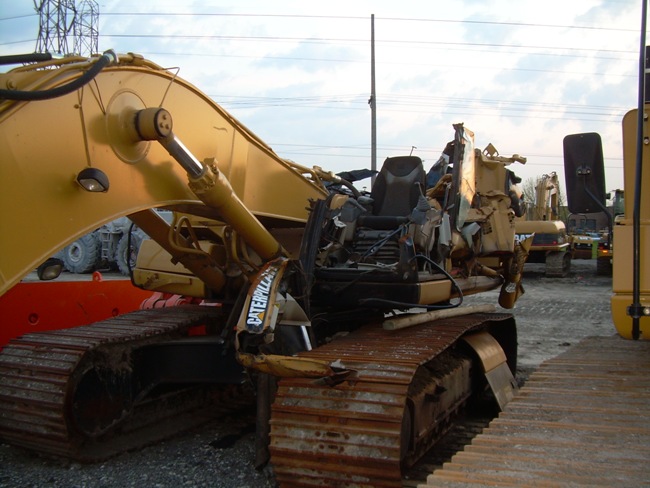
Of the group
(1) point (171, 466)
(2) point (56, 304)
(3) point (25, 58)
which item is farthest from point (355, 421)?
(2) point (56, 304)

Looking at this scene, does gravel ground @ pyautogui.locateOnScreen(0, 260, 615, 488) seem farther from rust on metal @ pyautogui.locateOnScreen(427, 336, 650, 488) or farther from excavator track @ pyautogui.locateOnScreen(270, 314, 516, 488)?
rust on metal @ pyautogui.locateOnScreen(427, 336, 650, 488)

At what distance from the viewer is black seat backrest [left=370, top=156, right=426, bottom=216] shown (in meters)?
6.08

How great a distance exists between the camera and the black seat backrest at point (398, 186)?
6082mm

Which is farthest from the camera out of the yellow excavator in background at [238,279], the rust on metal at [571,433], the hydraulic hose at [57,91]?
the yellow excavator in background at [238,279]

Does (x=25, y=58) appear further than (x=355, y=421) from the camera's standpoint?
No

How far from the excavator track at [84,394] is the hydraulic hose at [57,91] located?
2.41 metres

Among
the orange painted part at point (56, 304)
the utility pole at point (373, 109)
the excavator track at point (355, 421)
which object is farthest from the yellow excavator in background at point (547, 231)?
the excavator track at point (355, 421)

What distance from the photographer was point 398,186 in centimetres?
616

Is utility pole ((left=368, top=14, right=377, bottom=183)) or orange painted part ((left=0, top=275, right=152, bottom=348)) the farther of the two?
utility pole ((left=368, top=14, right=377, bottom=183))

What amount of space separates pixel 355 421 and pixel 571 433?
1.16 metres

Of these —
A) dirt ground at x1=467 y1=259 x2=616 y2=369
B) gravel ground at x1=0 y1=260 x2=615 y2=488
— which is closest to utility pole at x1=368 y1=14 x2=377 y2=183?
dirt ground at x1=467 y1=259 x2=616 y2=369

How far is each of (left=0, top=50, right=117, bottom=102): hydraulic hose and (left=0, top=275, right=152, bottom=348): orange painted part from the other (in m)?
3.69

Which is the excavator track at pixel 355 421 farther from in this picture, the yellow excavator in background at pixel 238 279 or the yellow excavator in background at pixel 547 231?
the yellow excavator in background at pixel 547 231

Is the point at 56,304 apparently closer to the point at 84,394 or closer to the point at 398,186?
the point at 84,394
